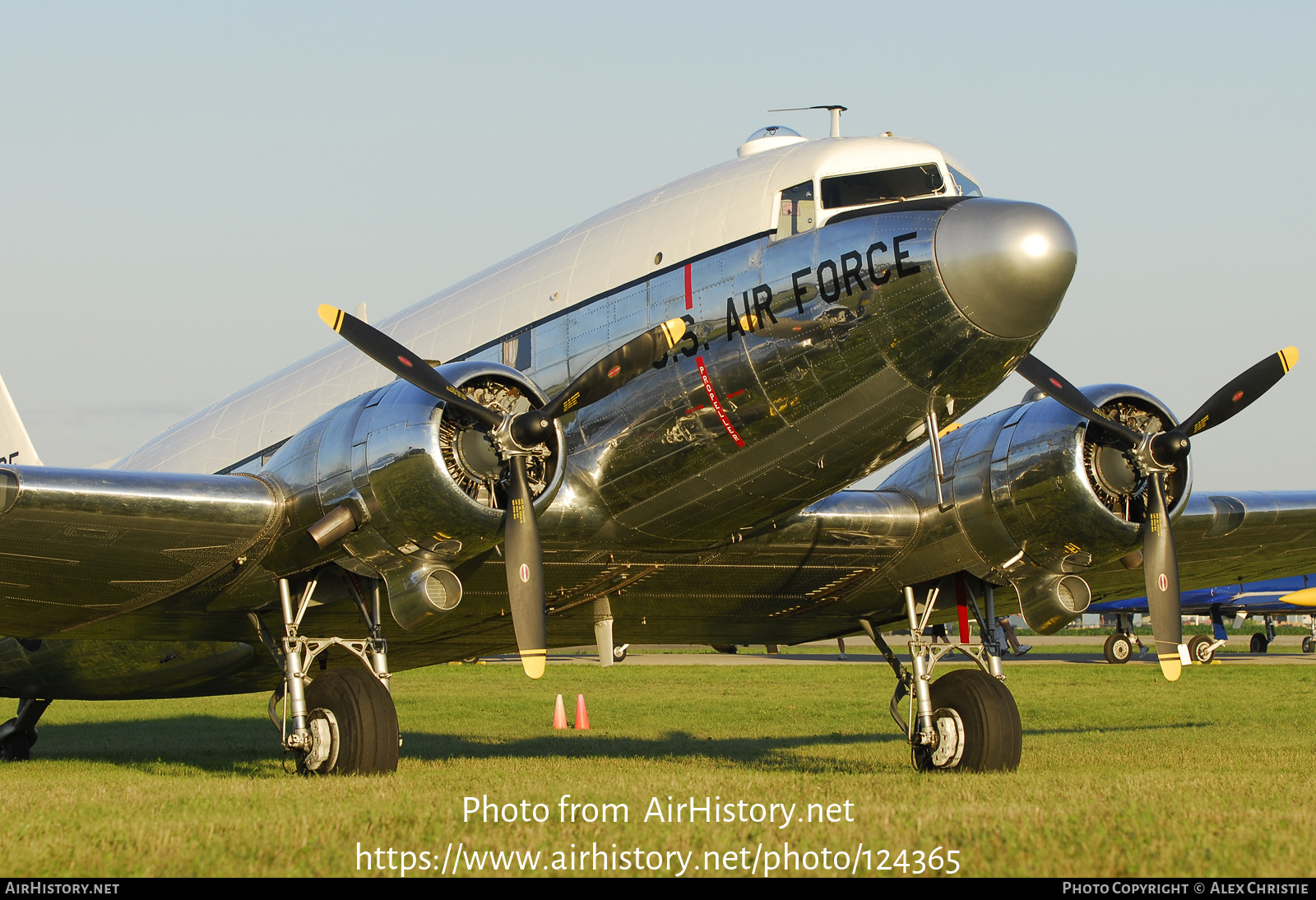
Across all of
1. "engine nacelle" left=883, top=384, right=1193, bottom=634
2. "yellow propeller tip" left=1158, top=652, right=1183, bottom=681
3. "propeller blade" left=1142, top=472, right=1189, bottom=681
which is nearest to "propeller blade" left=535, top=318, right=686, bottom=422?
"engine nacelle" left=883, top=384, right=1193, bottom=634

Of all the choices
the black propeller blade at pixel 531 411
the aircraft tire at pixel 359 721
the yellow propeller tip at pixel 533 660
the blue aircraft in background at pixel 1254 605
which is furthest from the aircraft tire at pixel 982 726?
the blue aircraft in background at pixel 1254 605

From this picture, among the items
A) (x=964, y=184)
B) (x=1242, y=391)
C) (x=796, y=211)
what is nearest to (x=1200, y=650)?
(x=1242, y=391)

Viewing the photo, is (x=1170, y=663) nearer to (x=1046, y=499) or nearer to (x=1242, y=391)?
(x=1046, y=499)

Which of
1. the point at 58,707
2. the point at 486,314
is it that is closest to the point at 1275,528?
the point at 486,314

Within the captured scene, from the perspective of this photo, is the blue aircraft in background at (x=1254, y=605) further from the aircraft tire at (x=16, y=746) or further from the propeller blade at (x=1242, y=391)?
the aircraft tire at (x=16, y=746)

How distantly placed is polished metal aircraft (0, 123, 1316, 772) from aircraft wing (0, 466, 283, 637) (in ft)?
0.08

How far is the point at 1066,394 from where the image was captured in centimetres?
1071

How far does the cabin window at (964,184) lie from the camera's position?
9.66 metres

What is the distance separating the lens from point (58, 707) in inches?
1070

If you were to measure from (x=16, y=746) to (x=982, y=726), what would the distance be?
11.4 meters

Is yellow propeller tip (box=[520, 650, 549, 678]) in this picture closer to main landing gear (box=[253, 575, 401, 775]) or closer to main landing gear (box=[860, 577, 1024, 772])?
main landing gear (box=[253, 575, 401, 775])

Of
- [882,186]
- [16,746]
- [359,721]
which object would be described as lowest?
[16,746]

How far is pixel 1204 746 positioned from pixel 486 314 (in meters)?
8.90

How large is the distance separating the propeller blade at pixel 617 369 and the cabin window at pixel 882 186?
4.89 ft
